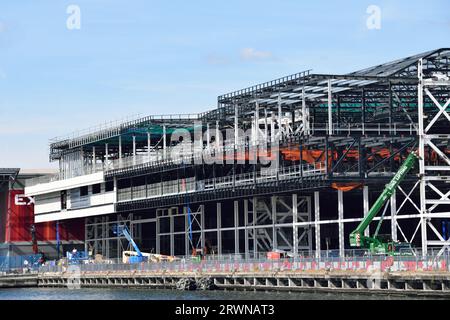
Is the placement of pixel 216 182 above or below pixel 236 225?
above

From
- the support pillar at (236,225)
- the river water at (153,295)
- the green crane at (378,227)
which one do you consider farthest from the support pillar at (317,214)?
the support pillar at (236,225)

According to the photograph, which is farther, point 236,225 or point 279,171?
point 236,225

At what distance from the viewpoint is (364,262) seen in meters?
95.5

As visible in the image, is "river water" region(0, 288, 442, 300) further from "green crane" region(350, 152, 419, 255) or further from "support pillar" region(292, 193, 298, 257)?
"support pillar" region(292, 193, 298, 257)

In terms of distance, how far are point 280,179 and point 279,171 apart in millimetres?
1346

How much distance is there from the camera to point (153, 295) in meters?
111

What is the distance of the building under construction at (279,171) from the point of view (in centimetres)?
11506

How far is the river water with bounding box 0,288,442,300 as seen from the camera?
94.4 metres

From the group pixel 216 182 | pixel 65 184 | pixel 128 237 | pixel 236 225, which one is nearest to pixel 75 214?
pixel 65 184

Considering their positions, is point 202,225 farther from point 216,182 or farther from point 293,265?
point 293,265

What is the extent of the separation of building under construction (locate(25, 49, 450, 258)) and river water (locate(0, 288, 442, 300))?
1032cm

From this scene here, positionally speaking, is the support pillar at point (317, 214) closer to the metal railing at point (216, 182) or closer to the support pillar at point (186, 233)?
the metal railing at point (216, 182)

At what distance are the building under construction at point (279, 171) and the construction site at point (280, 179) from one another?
172 millimetres

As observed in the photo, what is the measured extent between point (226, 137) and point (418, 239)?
2580cm
